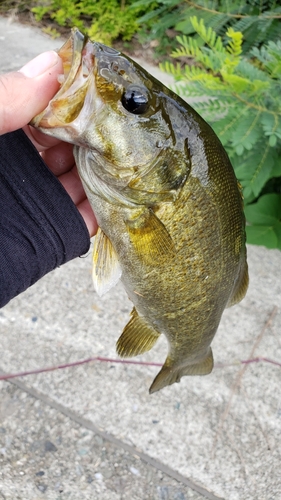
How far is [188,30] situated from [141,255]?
2805mm

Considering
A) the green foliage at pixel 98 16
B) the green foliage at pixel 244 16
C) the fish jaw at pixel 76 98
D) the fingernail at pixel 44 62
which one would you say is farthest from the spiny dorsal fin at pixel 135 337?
the green foliage at pixel 98 16

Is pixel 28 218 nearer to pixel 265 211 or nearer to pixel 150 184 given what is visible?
pixel 150 184

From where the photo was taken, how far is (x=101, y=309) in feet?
8.68

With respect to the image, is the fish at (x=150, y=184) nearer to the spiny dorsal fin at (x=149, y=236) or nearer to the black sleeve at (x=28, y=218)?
the spiny dorsal fin at (x=149, y=236)

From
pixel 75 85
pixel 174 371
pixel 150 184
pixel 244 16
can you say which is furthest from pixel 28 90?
pixel 244 16

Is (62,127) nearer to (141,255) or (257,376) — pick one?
(141,255)

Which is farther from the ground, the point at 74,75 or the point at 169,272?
the point at 74,75

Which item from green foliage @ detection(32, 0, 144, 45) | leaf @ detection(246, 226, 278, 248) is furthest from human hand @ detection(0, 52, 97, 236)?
green foliage @ detection(32, 0, 144, 45)

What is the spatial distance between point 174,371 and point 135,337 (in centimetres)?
25

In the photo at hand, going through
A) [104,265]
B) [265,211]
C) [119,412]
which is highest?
[104,265]

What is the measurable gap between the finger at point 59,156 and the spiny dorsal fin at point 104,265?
402mm

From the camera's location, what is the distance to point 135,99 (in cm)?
131

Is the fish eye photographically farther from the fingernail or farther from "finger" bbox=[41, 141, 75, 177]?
"finger" bbox=[41, 141, 75, 177]

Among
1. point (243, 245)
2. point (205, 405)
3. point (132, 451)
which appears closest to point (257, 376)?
point (205, 405)
